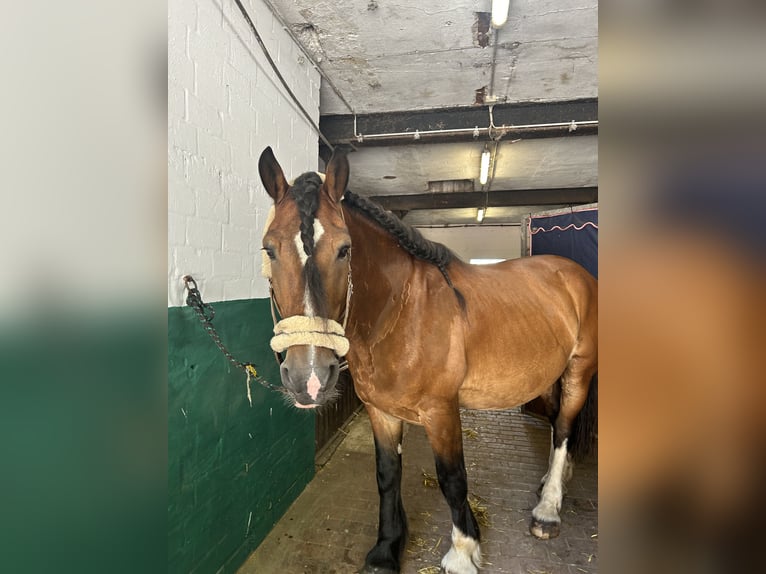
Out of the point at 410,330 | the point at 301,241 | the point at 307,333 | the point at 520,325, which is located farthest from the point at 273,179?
the point at 520,325

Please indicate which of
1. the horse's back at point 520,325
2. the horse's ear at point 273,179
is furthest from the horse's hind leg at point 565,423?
the horse's ear at point 273,179

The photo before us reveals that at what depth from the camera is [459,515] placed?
1.80 meters

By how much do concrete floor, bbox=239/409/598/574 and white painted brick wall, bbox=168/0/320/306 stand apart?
1.34m

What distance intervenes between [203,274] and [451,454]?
134cm

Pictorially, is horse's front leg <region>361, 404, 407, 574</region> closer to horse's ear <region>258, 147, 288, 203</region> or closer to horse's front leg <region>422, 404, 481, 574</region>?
horse's front leg <region>422, 404, 481, 574</region>

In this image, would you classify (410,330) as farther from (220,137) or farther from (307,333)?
(220,137)

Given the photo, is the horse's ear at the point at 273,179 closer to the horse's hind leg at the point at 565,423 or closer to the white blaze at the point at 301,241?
the white blaze at the point at 301,241

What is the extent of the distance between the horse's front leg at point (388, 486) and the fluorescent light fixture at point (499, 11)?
211cm

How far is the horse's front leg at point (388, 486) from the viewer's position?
189cm

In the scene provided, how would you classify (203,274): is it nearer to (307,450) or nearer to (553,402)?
(307,450)

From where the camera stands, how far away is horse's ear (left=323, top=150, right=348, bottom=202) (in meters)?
1.34

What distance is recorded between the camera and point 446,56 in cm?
250

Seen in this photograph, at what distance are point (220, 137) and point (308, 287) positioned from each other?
943 millimetres
